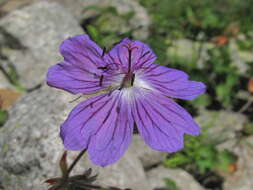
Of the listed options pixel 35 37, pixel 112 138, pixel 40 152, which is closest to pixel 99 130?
pixel 112 138

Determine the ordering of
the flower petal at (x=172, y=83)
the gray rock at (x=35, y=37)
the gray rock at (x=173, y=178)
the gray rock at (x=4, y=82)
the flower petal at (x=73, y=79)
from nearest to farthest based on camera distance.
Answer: the flower petal at (x=73, y=79) → the flower petal at (x=172, y=83) → the gray rock at (x=173, y=178) → the gray rock at (x=4, y=82) → the gray rock at (x=35, y=37)

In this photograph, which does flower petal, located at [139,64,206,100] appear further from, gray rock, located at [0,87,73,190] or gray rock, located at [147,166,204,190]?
gray rock, located at [147,166,204,190]

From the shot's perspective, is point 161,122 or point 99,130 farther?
point 161,122

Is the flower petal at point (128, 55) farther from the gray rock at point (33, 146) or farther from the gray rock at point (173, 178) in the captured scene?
the gray rock at point (173, 178)

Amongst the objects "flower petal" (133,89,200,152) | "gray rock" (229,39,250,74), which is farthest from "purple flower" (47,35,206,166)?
"gray rock" (229,39,250,74)

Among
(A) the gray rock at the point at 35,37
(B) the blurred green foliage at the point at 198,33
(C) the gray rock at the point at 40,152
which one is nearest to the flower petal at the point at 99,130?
(C) the gray rock at the point at 40,152

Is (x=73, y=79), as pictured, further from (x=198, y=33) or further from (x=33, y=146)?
(x=198, y=33)
